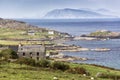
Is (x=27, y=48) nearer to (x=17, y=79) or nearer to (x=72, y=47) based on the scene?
(x=17, y=79)

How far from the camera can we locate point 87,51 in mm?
166625

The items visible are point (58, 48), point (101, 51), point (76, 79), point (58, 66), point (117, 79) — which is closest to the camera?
point (76, 79)

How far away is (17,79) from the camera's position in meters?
30.7

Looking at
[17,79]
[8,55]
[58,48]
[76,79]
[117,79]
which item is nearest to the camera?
[17,79]

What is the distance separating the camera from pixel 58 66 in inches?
1914

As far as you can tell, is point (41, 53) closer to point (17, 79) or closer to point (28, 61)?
point (28, 61)

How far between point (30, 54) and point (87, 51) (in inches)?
2911

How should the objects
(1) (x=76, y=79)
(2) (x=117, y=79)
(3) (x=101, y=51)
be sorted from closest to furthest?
1. (1) (x=76, y=79)
2. (2) (x=117, y=79)
3. (3) (x=101, y=51)

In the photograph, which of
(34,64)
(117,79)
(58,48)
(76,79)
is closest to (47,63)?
(34,64)

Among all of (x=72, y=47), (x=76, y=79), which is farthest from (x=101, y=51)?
(x=76, y=79)

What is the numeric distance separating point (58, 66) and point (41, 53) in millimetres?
45826

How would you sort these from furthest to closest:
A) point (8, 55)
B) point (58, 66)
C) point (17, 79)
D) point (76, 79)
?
point (8, 55) < point (58, 66) < point (76, 79) < point (17, 79)

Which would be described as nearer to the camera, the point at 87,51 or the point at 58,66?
the point at 58,66

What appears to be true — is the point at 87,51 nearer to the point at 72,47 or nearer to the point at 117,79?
the point at 72,47
